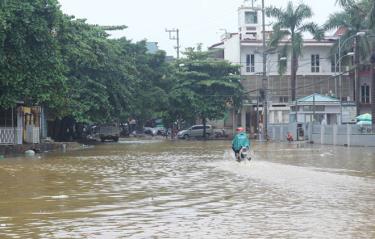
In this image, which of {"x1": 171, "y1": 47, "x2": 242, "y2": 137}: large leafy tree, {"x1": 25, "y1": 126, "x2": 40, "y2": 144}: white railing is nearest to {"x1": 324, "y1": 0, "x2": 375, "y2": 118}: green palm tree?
{"x1": 171, "y1": 47, "x2": 242, "y2": 137}: large leafy tree

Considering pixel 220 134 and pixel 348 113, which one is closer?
pixel 348 113

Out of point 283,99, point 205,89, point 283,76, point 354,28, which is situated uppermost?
point 354,28

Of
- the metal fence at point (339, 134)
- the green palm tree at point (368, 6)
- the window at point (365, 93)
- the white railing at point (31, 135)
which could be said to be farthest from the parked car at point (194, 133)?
the white railing at point (31, 135)

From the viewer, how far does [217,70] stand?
63000mm

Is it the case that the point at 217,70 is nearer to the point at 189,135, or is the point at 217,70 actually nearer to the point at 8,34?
the point at 189,135

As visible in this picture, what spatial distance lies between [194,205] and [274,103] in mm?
56018

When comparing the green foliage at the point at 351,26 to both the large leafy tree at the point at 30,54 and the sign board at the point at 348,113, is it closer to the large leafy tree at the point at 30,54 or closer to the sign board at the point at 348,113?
the sign board at the point at 348,113

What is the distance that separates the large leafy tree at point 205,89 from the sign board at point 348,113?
14.0m

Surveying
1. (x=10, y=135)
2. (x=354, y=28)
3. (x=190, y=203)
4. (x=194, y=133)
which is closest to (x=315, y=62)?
(x=354, y=28)

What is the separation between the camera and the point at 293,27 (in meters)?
58.5

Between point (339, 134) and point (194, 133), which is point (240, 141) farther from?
point (194, 133)

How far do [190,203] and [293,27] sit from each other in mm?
48711

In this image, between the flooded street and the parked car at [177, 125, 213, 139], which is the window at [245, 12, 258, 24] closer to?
the parked car at [177, 125, 213, 139]

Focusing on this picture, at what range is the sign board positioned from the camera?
163 ft
